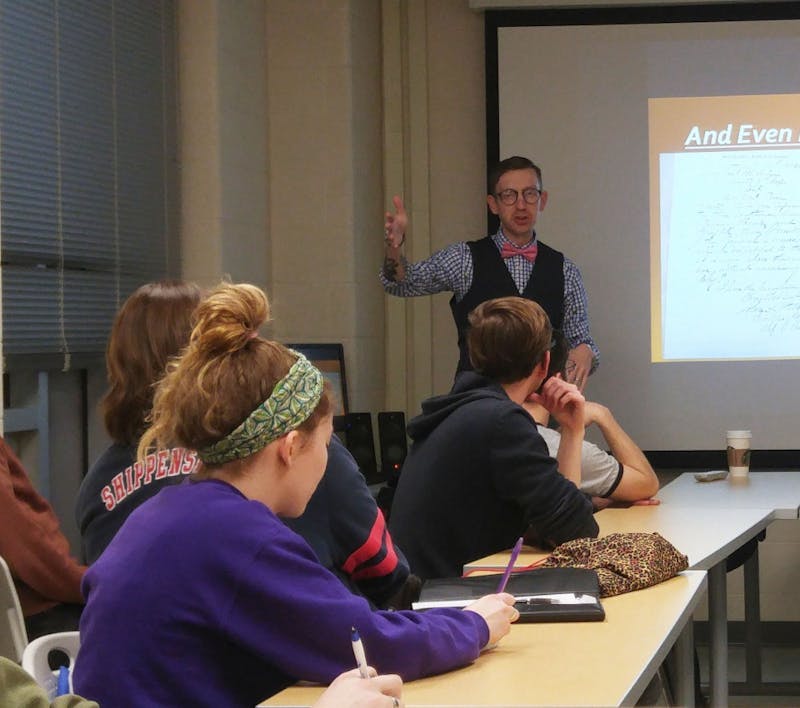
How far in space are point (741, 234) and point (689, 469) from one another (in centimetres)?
100

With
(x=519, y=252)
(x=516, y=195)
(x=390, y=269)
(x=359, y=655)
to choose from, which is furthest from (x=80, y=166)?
(x=359, y=655)

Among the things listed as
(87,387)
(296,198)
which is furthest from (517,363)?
(296,198)

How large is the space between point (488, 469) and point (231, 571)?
128 centimetres

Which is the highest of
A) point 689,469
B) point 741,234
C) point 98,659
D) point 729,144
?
point 729,144

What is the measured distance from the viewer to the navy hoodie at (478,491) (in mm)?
2596

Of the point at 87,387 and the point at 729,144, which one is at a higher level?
the point at 729,144

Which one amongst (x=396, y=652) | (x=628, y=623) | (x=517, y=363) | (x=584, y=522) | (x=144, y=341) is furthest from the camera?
(x=517, y=363)

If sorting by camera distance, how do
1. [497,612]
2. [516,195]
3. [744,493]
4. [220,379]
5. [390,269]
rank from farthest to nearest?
[516,195] → [390,269] → [744,493] → [497,612] → [220,379]

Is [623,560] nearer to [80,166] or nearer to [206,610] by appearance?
[206,610]

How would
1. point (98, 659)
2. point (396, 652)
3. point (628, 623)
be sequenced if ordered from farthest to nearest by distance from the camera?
1. point (628, 623)
2. point (396, 652)
3. point (98, 659)

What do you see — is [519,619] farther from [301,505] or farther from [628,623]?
[301,505]

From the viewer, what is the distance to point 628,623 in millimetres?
1867

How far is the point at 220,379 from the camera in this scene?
1.51 meters

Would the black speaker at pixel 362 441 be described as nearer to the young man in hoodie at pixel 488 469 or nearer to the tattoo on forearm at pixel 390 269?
the tattoo on forearm at pixel 390 269
